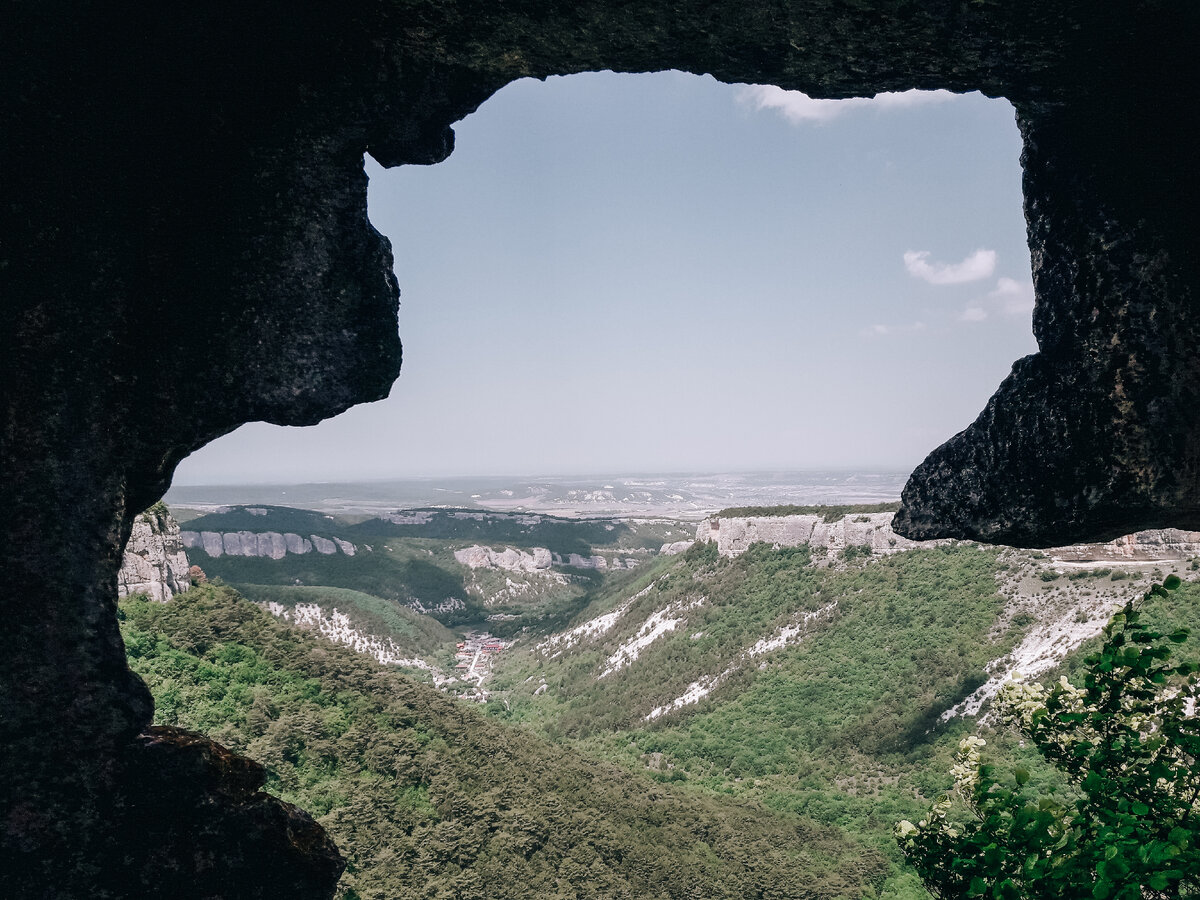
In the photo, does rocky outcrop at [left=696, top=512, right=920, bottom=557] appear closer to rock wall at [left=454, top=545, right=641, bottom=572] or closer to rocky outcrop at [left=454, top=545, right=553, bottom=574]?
rock wall at [left=454, top=545, right=641, bottom=572]

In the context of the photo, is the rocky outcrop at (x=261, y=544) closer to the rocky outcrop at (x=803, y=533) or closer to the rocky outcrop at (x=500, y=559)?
the rocky outcrop at (x=500, y=559)

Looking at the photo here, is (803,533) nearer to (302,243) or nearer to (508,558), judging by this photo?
(302,243)

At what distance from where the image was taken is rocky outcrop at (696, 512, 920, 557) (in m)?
49.8

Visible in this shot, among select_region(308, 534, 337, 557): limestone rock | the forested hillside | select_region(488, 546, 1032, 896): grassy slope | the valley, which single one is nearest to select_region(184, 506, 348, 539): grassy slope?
select_region(308, 534, 337, 557): limestone rock

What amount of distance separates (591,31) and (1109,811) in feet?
23.2

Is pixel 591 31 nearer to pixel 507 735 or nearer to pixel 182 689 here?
pixel 182 689

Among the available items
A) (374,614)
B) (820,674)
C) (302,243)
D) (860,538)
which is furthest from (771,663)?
(374,614)

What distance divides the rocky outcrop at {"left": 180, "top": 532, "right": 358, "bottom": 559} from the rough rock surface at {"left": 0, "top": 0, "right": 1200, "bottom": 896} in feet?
386

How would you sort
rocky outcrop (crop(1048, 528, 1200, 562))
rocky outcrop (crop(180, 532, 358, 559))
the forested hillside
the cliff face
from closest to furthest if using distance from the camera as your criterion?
1. the forested hillside
2. rocky outcrop (crop(1048, 528, 1200, 562))
3. the cliff face
4. rocky outcrop (crop(180, 532, 358, 559))

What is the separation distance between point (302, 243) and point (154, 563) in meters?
30.2

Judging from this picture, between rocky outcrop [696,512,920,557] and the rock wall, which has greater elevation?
rocky outcrop [696,512,920,557]

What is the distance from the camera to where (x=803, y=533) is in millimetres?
55438

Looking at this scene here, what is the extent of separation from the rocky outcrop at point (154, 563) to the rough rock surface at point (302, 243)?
26708mm

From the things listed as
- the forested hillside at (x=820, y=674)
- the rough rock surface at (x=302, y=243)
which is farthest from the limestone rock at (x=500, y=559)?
the rough rock surface at (x=302, y=243)
